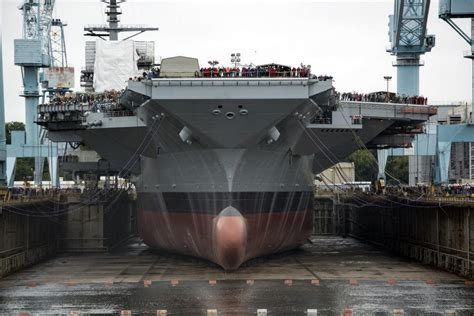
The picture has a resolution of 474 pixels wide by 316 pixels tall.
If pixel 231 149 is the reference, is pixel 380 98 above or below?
above

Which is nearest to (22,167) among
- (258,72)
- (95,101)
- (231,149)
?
(95,101)

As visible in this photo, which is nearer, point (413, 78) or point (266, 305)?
point (266, 305)

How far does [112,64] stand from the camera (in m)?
42.2

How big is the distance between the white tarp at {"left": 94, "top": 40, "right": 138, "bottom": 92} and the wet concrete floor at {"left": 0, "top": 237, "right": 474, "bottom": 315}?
10929 mm

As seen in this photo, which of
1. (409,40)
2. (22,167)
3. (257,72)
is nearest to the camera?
(257,72)

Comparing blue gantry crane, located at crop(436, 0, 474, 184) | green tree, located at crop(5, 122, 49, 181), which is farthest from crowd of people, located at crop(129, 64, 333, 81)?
green tree, located at crop(5, 122, 49, 181)

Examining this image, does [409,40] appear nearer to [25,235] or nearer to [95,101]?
[95,101]

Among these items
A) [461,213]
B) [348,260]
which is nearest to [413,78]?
[348,260]

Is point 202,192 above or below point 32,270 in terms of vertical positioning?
above

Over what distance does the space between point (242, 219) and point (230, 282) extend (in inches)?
96.3

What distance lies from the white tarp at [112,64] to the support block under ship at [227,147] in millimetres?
6735

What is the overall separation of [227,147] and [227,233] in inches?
108

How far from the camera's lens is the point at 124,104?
30.0m

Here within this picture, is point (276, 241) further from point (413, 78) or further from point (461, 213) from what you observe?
point (413, 78)
